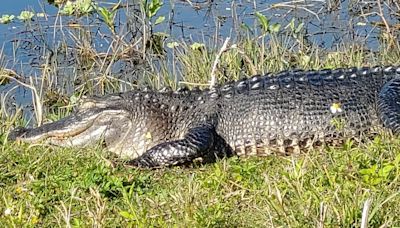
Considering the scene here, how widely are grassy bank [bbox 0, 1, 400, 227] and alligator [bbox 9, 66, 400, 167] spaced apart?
222mm

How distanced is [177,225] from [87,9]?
17.6 feet

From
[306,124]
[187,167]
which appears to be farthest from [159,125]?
[306,124]

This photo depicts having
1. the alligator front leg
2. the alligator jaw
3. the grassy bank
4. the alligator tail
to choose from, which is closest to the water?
the grassy bank

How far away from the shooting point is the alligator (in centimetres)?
536

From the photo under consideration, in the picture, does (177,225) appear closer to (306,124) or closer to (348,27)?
(306,124)

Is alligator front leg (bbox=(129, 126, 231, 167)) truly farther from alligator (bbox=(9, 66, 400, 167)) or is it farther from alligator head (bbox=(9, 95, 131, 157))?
alligator head (bbox=(9, 95, 131, 157))

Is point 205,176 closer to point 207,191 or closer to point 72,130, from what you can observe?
point 207,191

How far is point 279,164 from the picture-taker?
193 inches

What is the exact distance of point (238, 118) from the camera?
18.4 feet

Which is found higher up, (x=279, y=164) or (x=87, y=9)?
(x=87, y=9)

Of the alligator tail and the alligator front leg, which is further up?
the alligator tail

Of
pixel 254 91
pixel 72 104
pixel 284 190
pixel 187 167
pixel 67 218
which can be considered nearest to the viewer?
pixel 67 218

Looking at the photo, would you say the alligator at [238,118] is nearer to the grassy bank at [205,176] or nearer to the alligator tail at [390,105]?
the alligator tail at [390,105]

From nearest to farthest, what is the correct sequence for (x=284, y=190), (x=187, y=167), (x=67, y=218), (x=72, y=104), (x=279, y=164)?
(x=67, y=218) → (x=284, y=190) → (x=279, y=164) → (x=187, y=167) → (x=72, y=104)
